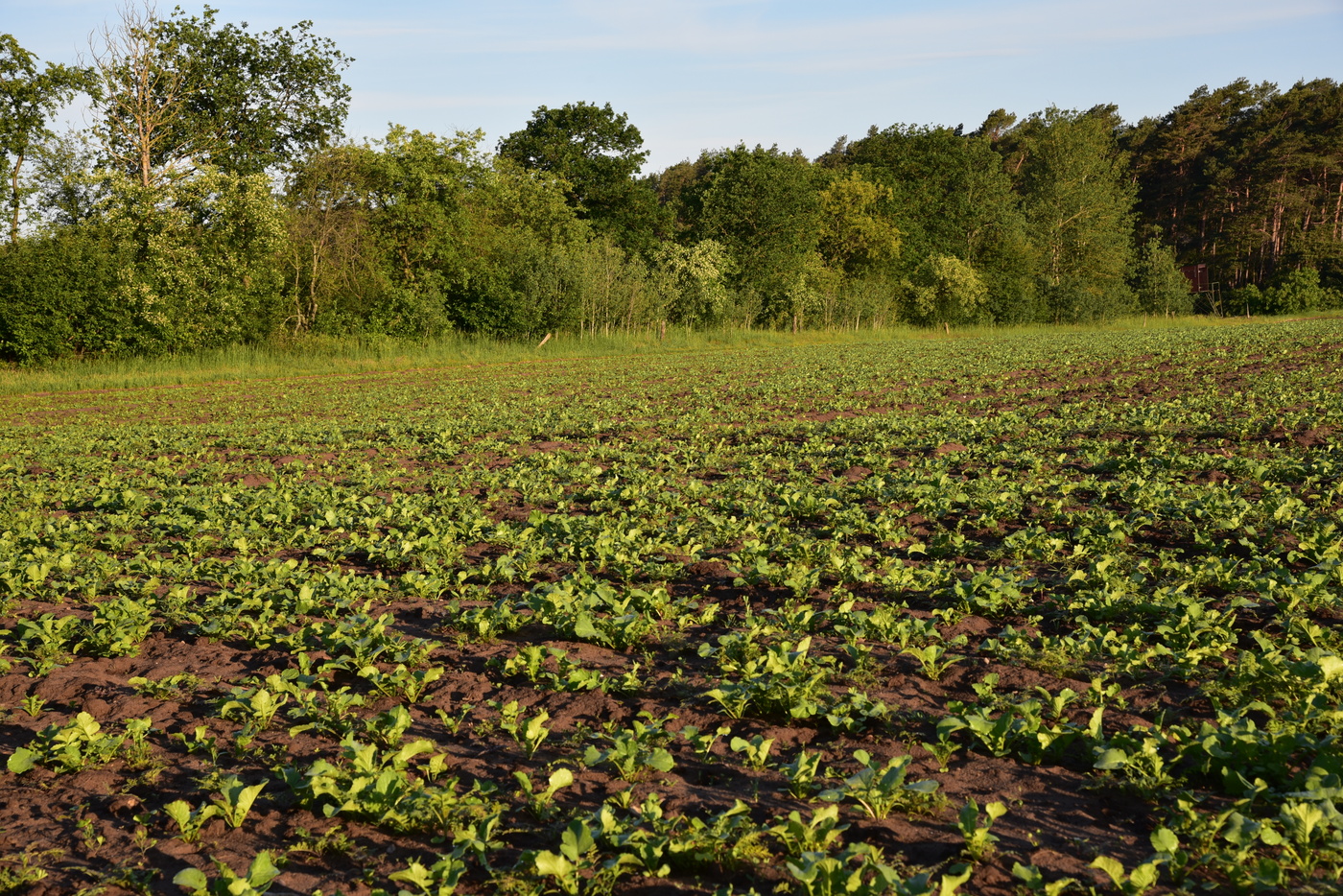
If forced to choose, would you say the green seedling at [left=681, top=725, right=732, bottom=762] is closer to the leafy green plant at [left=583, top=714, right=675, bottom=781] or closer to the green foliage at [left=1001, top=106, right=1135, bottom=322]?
the leafy green plant at [left=583, top=714, right=675, bottom=781]

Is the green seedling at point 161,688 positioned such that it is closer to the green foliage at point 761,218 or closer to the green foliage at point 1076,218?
the green foliage at point 761,218

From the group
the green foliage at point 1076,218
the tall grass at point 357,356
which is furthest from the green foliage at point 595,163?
the green foliage at point 1076,218

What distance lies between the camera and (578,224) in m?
48.1

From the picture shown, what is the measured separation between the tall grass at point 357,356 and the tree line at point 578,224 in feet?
3.34

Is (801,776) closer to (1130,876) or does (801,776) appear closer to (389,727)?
(1130,876)

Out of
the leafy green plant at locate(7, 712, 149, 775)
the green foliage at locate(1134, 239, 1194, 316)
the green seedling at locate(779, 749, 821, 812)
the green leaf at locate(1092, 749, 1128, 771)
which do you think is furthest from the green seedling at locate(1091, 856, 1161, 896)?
the green foliage at locate(1134, 239, 1194, 316)

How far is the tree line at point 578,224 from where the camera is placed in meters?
30.4

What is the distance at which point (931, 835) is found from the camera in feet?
10.9

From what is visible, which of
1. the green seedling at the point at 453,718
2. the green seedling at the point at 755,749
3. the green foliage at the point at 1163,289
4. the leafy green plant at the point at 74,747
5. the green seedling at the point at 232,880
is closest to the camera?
the green seedling at the point at 232,880

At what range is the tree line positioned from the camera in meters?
30.4

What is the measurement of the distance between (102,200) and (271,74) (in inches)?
433

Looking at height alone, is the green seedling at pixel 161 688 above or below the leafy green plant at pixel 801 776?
below

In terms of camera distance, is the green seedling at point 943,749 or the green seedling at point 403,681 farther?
the green seedling at point 403,681

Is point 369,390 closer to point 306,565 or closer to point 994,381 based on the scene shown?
point 994,381
